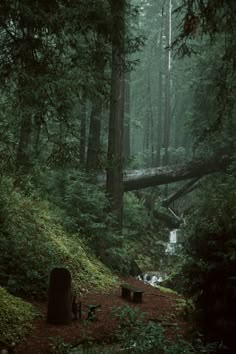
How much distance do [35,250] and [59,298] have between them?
282 cm

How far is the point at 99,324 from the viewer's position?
834cm

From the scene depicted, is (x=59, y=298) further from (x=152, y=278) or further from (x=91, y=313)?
(x=152, y=278)

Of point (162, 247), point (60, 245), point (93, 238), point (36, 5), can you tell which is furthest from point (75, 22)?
point (162, 247)

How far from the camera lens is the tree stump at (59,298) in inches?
321

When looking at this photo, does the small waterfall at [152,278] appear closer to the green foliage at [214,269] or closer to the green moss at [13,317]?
the green foliage at [214,269]

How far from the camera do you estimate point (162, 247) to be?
20.5m

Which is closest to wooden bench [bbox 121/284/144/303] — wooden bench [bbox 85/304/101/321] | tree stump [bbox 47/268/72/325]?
wooden bench [bbox 85/304/101/321]

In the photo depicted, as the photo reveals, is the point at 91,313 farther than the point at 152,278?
No

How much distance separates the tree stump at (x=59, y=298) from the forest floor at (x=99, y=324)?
161mm

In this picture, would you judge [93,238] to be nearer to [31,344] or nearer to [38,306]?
[38,306]

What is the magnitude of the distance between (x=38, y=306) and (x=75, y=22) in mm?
5881

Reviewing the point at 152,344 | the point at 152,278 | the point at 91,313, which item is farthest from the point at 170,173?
the point at 152,344

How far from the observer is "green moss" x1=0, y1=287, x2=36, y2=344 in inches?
279

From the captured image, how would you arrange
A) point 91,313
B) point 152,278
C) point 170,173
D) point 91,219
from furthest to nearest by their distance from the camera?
point 170,173 < point 152,278 < point 91,219 < point 91,313
